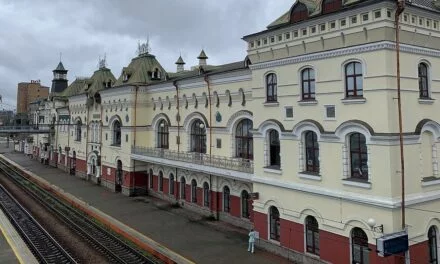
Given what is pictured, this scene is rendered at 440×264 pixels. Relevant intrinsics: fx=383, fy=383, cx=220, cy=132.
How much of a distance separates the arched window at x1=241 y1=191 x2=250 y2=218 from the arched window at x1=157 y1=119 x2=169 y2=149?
10606mm

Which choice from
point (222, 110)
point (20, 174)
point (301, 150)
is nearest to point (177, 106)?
point (222, 110)

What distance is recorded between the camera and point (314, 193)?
16844 mm

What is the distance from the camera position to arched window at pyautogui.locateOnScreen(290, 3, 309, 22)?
1725 cm

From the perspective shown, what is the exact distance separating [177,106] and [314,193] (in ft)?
52.6

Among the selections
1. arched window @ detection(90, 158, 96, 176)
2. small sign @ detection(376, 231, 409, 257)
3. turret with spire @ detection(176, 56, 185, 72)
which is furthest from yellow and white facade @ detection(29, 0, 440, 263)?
arched window @ detection(90, 158, 96, 176)

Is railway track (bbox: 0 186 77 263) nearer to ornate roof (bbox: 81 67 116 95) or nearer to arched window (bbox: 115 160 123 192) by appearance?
arched window (bbox: 115 160 123 192)

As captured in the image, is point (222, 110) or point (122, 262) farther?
point (222, 110)

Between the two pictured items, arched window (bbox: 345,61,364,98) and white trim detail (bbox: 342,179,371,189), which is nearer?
white trim detail (bbox: 342,179,371,189)

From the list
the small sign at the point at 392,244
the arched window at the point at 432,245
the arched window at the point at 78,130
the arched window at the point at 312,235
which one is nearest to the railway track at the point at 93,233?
the arched window at the point at 312,235

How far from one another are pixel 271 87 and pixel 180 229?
1081 cm

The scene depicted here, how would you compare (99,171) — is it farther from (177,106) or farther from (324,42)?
(324,42)

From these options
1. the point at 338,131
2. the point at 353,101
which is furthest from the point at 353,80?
the point at 338,131

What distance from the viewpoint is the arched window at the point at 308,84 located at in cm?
1708

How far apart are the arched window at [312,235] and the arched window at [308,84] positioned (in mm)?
5515
